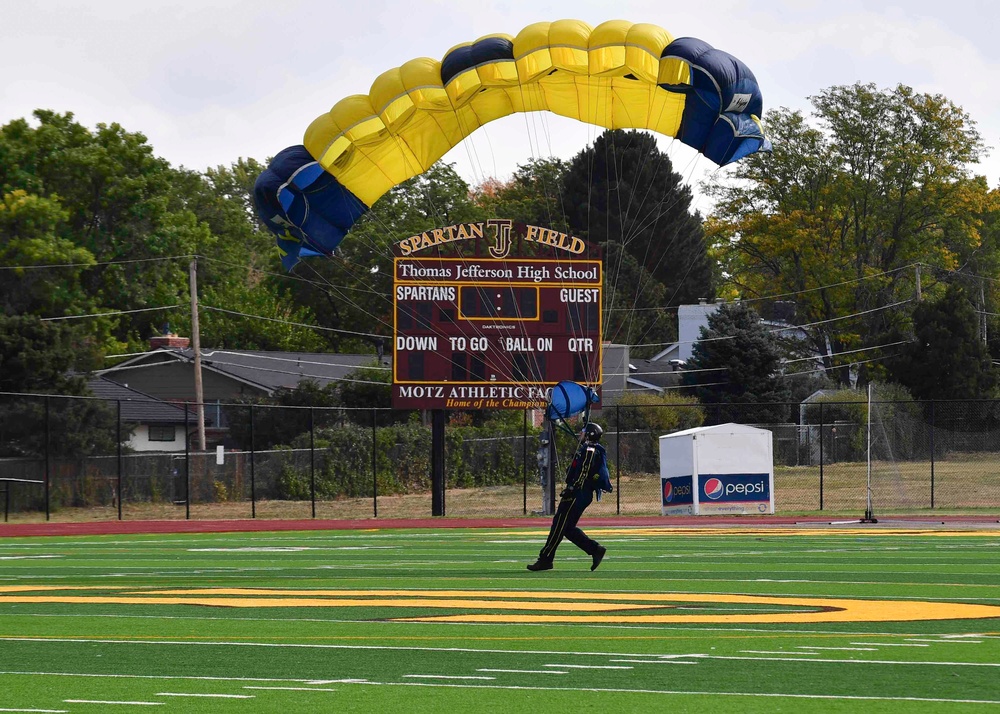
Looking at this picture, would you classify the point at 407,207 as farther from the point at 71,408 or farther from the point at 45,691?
the point at 45,691

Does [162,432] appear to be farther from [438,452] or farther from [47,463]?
[438,452]

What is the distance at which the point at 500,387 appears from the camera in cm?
2967

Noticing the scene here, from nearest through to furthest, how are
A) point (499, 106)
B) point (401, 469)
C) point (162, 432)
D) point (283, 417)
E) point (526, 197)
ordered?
point (499, 106) < point (401, 469) < point (283, 417) < point (162, 432) < point (526, 197)

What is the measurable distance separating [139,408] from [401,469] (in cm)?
1109

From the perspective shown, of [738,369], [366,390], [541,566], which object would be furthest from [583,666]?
[738,369]

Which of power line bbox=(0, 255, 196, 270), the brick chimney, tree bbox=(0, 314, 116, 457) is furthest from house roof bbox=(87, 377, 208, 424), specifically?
the brick chimney

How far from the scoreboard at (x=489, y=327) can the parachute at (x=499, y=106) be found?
1023cm

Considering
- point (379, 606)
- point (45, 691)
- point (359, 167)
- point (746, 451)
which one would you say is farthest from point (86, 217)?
point (45, 691)

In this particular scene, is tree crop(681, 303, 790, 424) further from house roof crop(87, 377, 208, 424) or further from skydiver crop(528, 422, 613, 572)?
skydiver crop(528, 422, 613, 572)

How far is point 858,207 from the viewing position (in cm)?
5697

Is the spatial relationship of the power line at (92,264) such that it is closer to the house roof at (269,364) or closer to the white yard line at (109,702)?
the house roof at (269,364)

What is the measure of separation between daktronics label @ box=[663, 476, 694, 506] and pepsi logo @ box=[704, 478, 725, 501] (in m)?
0.34

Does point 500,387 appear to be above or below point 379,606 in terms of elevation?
above

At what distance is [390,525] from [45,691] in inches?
863
